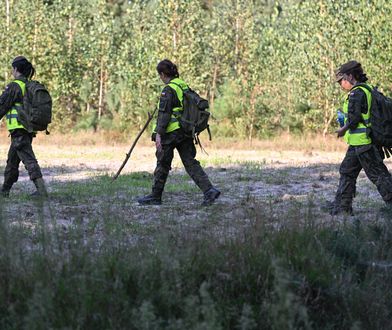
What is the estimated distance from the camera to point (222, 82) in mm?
38438

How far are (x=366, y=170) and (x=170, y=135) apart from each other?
9.36 ft

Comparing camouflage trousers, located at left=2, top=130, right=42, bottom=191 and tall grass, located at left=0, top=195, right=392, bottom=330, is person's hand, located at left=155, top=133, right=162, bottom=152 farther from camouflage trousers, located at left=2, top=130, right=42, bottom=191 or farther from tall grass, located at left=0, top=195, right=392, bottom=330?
tall grass, located at left=0, top=195, right=392, bottom=330

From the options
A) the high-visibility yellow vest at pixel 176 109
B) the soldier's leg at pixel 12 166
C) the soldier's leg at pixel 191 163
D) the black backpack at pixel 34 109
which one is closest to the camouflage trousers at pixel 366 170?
the soldier's leg at pixel 191 163

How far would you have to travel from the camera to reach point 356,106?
9094mm

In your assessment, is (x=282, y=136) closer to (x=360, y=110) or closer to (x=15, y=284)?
(x=360, y=110)

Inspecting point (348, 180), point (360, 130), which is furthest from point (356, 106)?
point (348, 180)

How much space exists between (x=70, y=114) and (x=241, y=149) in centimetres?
1305

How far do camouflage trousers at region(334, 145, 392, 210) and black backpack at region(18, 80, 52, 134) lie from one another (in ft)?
14.4

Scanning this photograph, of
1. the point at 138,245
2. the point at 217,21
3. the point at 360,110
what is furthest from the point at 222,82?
the point at 138,245

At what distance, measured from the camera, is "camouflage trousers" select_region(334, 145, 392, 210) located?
30.3ft

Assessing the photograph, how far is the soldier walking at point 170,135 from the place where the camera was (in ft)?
33.9

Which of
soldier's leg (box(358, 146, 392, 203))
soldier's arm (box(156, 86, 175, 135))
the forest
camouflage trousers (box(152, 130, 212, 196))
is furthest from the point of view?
the forest

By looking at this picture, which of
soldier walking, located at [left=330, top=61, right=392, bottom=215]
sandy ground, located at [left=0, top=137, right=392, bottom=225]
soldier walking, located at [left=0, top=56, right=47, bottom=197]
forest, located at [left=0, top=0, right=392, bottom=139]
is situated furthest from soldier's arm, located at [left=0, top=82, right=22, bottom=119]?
forest, located at [left=0, top=0, right=392, bottom=139]

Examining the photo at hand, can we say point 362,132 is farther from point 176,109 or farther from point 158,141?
point 158,141
